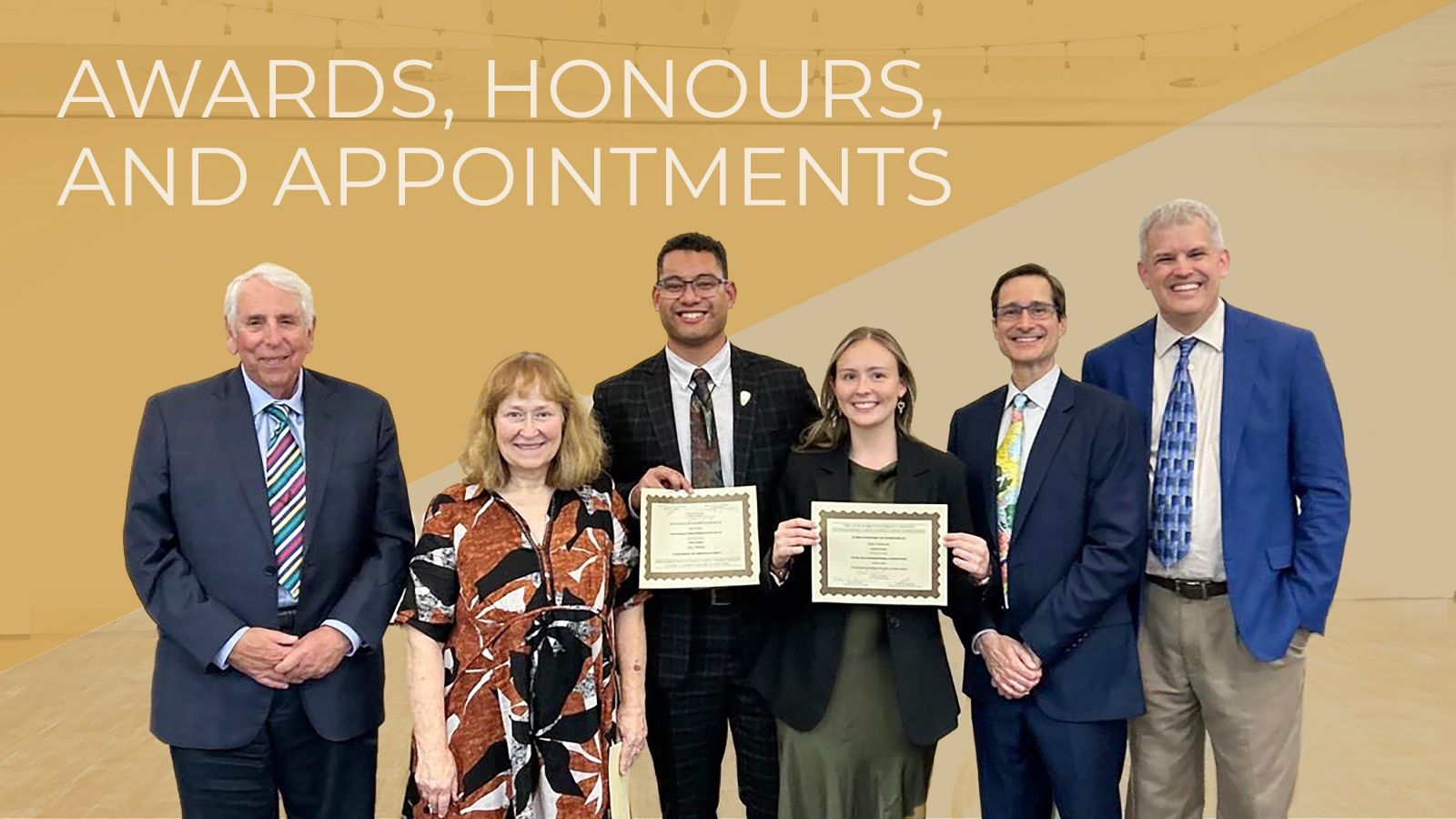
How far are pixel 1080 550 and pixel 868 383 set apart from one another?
608 mm

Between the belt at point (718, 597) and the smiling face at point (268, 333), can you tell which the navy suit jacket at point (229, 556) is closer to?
the smiling face at point (268, 333)

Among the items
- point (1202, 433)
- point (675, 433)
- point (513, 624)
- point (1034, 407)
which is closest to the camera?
point (513, 624)

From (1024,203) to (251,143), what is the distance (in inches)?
163

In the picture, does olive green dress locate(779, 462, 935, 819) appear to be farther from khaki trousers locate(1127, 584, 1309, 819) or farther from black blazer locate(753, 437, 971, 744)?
khaki trousers locate(1127, 584, 1309, 819)

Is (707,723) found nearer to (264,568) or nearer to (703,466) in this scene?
(703,466)

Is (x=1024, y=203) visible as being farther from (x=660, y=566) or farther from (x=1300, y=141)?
(x=660, y=566)

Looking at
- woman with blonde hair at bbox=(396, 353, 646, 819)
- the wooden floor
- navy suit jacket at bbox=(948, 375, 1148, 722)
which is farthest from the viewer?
the wooden floor

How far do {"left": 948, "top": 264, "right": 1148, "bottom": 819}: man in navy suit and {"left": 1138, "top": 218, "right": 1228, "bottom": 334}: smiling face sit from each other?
31 centimetres

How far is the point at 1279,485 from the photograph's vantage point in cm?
284

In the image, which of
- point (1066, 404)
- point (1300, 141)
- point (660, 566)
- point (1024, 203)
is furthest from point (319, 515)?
point (1300, 141)

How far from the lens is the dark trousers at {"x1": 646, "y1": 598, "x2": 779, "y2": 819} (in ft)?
9.66

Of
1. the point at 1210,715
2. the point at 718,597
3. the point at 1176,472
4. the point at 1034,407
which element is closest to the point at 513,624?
the point at 718,597

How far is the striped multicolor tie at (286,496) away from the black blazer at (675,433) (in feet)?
2.42

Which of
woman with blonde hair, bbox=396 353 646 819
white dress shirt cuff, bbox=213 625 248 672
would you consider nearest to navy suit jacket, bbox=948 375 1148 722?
woman with blonde hair, bbox=396 353 646 819
